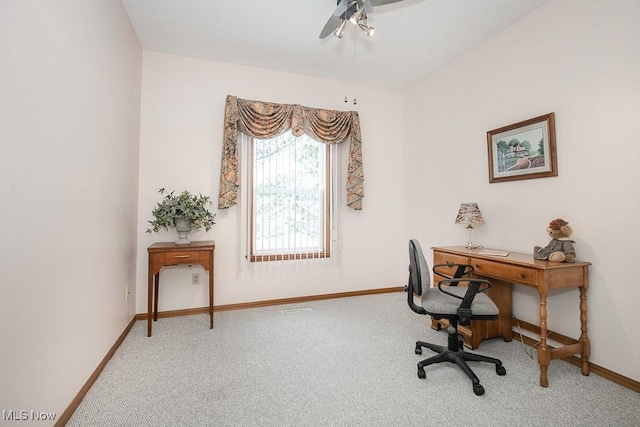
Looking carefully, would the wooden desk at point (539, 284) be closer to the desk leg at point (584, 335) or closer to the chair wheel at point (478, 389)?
the desk leg at point (584, 335)

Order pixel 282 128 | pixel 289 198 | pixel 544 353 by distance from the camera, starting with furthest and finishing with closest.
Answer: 1. pixel 289 198
2. pixel 282 128
3. pixel 544 353

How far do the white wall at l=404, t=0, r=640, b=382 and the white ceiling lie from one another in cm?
34

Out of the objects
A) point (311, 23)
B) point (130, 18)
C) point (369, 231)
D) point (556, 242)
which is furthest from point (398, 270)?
point (130, 18)

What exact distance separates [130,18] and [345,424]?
11.7 feet

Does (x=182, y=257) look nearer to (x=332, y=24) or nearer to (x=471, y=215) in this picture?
(x=332, y=24)

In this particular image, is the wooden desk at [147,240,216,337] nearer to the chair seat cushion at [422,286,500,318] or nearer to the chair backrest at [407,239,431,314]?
the chair backrest at [407,239,431,314]

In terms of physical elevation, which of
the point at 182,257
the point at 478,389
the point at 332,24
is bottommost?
the point at 478,389

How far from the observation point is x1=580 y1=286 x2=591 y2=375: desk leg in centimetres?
203

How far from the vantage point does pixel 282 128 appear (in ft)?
11.2

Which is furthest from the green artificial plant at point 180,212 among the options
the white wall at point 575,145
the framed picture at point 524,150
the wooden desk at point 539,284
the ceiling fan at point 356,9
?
the framed picture at point 524,150

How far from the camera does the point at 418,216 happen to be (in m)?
3.91

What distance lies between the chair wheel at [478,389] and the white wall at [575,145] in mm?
1015

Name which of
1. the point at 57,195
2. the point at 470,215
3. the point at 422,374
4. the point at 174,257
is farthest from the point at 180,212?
the point at 470,215

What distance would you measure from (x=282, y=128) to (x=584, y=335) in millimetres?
3298
